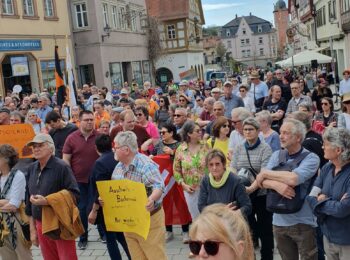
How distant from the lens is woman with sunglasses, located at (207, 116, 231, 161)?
6289 millimetres

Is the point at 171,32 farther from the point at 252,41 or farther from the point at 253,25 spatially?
the point at 253,25

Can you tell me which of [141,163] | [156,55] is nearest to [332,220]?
[141,163]

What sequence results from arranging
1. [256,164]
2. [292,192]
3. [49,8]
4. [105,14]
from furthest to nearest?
[105,14] < [49,8] < [256,164] < [292,192]

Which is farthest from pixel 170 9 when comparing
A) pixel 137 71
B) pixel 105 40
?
pixel 105 40

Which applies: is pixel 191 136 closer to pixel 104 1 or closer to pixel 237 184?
pixel 237 184

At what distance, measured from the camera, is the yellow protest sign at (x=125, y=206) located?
4781 millimetres

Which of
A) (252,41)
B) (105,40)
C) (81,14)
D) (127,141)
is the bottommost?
(127,141)

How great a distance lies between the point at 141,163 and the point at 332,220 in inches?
80.7

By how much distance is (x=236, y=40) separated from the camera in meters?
133

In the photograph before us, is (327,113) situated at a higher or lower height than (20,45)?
lower

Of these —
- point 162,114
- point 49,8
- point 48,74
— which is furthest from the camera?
point 49,8

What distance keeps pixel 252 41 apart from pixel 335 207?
13315cm

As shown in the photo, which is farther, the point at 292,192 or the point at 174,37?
the point at 174,37

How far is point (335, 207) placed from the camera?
3875 mm
